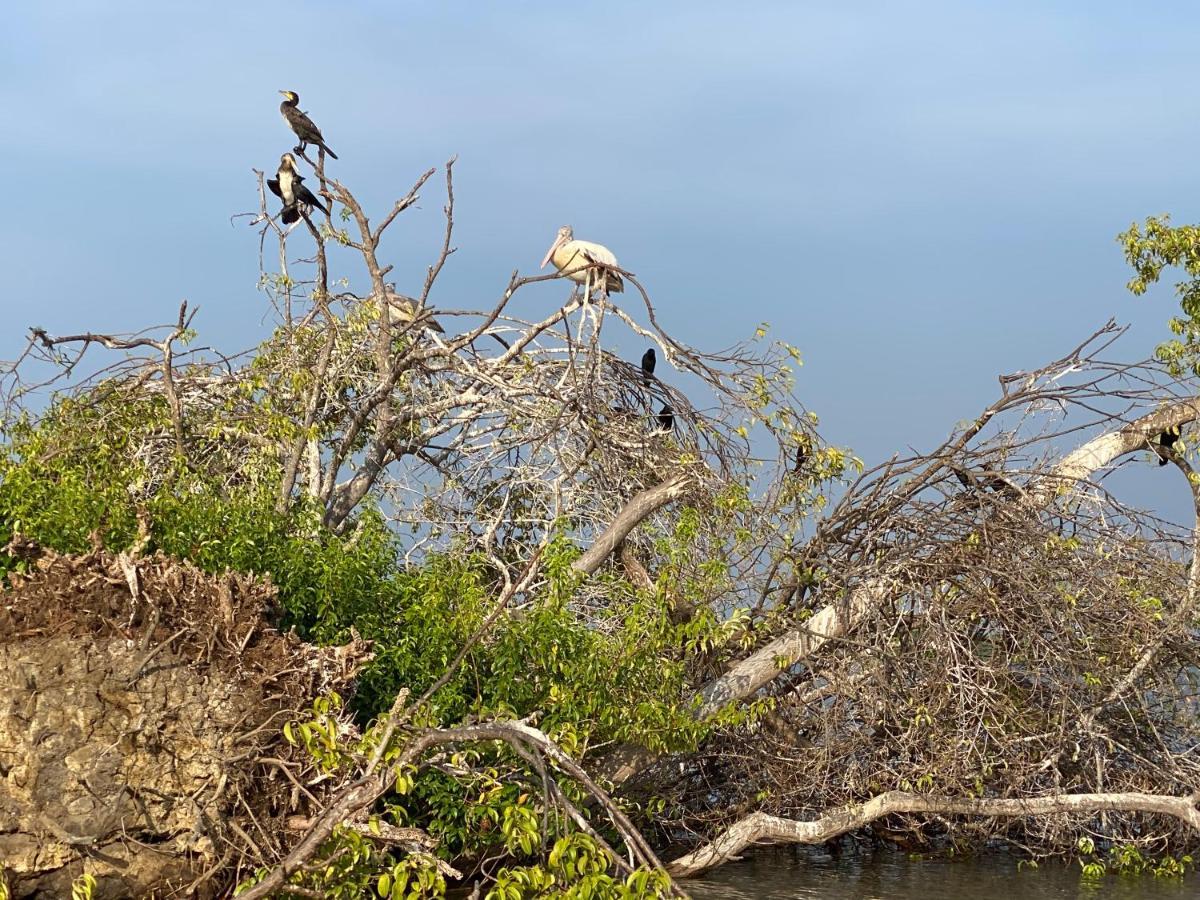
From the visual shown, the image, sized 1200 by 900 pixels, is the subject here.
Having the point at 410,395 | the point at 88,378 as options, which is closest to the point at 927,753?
the point at 410,395

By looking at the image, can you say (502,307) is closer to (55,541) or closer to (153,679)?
(55,541)

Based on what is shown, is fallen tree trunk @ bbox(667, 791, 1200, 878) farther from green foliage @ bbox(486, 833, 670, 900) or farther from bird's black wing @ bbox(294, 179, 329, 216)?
bird's black wing @ bbox(294, 179, 329, 216)

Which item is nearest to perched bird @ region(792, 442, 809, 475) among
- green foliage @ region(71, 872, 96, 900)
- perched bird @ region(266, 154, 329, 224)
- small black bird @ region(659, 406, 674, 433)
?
small black bird @ region(659, 406, 674, 433)

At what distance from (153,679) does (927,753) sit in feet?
20.1

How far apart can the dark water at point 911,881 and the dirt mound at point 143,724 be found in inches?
166

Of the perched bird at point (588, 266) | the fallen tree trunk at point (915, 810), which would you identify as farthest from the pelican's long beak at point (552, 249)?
the fallen tree trunk at point (915, 810)

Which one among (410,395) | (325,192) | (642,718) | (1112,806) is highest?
(325,192)

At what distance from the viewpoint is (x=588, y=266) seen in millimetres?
11805

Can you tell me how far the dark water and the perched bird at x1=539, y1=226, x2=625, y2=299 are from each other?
16.4ft

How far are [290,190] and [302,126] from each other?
0.59 meters

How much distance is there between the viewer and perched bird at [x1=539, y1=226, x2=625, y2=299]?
1193 cm

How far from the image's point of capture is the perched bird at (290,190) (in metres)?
12.4

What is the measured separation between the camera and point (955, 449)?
37.8 ft

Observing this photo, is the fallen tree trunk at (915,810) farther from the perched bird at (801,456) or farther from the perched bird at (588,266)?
the perched bird at (588,266)
